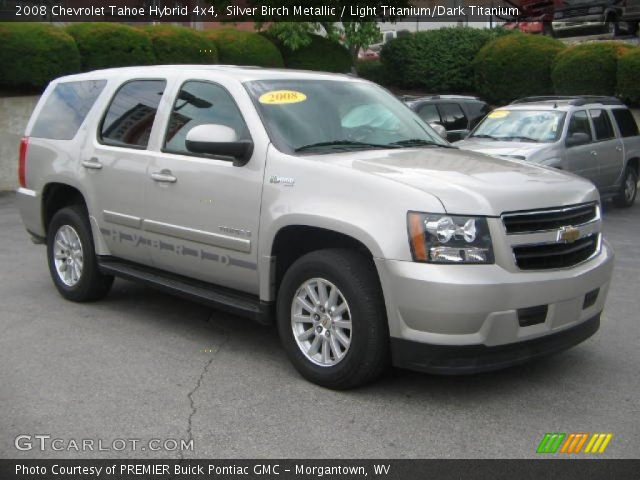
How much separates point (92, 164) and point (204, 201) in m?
1.50

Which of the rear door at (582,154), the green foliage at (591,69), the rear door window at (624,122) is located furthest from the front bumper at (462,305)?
the green foliage at (591,69)

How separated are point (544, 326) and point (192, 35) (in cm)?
1432

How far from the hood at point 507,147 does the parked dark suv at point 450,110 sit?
3954 millimetres

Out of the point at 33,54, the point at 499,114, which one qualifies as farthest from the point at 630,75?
the point at 33,54

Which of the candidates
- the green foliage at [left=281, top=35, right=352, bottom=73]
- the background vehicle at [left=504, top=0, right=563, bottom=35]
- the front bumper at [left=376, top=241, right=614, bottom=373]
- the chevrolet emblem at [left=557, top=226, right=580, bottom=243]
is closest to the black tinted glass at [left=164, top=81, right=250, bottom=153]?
the front bumper at [left=376, top=241, right=614, bottom=373]

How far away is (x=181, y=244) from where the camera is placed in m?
5.66

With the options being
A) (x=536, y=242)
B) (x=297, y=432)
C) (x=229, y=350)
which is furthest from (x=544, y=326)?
(x=229, y=350)

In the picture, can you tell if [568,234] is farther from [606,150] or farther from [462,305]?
[606,150]

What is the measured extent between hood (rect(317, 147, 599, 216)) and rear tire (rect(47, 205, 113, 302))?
8.63 feet

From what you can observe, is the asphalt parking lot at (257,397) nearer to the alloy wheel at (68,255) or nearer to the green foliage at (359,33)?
the alloy wheel at (68,255)

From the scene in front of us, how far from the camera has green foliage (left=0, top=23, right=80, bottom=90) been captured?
1477 centimetres

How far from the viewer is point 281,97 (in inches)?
217

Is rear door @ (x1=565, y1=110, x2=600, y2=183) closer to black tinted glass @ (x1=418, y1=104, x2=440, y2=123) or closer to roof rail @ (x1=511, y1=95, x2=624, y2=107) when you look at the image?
roof rail @ (x1=511, y1=95, x2=624, y2=107)

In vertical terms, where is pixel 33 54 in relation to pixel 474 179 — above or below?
above
